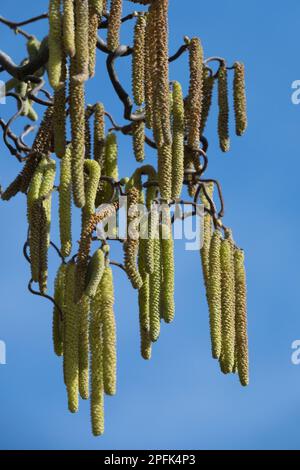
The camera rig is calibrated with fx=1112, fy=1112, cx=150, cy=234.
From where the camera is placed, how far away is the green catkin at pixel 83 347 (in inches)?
181

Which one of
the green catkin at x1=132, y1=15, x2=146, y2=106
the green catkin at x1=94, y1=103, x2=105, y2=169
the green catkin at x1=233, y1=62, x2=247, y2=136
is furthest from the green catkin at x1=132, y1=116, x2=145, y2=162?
the green catkin at x1=233, y1=62, x2=247, y2=136

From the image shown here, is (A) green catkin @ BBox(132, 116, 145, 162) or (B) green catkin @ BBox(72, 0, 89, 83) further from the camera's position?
(A) green catkin @ BBox(132, 116, 145, 162)

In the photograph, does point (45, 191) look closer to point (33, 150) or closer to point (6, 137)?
point (33, 150)

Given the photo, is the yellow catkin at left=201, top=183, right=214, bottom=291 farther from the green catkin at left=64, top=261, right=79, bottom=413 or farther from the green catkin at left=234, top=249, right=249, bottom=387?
the green catkin at left=64, top=261, right=79, bottom=413

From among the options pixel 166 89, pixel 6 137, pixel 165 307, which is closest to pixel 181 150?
pixel 166 89

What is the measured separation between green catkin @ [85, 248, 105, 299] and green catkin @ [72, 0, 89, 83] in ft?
2.37

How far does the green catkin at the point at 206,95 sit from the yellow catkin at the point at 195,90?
0.29 metres

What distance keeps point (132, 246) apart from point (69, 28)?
37.0 inches

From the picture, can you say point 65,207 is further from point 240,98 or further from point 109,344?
point 240,98

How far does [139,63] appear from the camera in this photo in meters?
4.87

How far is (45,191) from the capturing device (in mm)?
4930

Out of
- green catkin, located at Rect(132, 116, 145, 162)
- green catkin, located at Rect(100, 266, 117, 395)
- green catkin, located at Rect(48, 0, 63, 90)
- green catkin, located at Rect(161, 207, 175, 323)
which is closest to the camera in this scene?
green catkin, located at Rect(48, 0, 63, 90)

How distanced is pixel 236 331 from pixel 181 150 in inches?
35.0

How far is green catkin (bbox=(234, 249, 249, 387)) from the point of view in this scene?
16.9 ft
